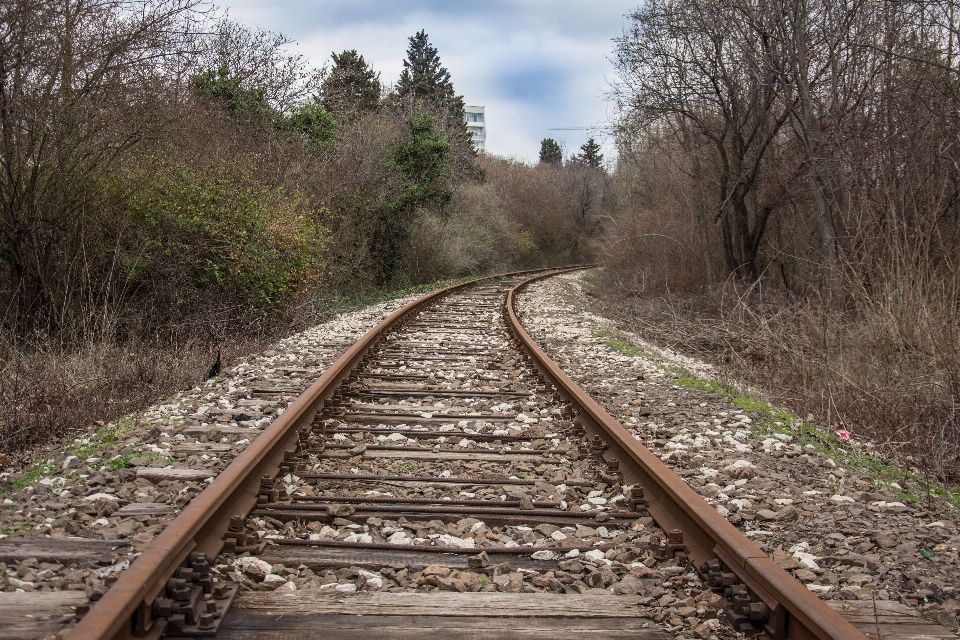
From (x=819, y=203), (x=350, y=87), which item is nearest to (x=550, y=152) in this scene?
(x=350, y=87)

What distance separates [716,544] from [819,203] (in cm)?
1185

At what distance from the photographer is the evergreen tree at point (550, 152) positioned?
87875 millimetres

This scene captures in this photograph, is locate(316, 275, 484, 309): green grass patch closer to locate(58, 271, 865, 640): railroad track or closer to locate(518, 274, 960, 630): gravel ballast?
locate(518, 274, 960, 630): gravel ballast

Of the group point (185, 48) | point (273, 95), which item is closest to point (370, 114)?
point (273, 95)

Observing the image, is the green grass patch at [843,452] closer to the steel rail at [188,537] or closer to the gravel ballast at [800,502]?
the gravel ballast at [800,502]

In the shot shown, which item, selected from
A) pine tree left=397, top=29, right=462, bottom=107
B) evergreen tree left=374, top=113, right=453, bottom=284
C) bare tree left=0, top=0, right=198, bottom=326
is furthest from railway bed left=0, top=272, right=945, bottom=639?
pine tree left=397, top=29, right=462, bottom=107

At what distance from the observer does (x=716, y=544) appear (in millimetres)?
3016

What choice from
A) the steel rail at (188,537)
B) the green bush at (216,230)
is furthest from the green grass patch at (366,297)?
the steel rail at (188,537)

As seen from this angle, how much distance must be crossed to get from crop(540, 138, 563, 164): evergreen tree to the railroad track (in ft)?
277

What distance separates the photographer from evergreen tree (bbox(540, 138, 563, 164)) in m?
87.9

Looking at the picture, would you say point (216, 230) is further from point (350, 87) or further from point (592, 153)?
point (592, 153)

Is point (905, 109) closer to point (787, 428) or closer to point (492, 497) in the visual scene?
point (787, 428)

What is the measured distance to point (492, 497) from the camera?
4004 millimetres

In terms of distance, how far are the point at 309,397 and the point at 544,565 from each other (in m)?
2.79
